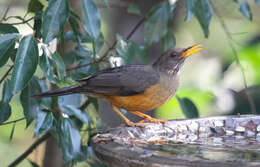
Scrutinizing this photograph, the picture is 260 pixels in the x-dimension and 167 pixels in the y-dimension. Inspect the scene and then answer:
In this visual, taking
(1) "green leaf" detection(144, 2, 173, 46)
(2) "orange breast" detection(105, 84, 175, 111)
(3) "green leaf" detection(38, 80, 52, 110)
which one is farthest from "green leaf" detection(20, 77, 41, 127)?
(1) "green leaf" detection(144, 2, 173, 46)

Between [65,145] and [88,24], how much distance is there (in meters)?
1.30

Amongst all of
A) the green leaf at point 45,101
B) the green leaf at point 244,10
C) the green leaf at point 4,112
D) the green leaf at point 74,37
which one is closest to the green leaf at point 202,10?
the green leaf at point 244,10

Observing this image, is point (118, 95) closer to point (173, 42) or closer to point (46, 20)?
point (173, 42)

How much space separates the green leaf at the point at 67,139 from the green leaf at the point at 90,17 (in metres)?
1.04

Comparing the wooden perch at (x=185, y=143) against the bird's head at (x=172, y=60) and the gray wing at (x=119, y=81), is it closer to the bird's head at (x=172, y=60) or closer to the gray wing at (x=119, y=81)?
the gray wing at (x=119, y=81)

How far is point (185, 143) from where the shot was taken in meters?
3.79

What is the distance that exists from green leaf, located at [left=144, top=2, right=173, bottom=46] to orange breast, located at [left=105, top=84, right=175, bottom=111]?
0.66m

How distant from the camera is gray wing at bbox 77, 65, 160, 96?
15.2 feet

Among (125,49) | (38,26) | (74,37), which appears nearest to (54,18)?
(38,26)

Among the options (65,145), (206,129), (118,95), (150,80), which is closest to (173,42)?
(150,80)

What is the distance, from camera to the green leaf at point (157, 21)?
201 inches

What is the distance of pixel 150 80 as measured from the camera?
4992 mm

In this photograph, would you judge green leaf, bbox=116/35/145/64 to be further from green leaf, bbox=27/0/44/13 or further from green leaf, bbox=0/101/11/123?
green leaf, bbox=0/101/11/123

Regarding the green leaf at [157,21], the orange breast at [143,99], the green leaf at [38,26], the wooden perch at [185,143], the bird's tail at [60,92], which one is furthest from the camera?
the green leaf at [157,21]
